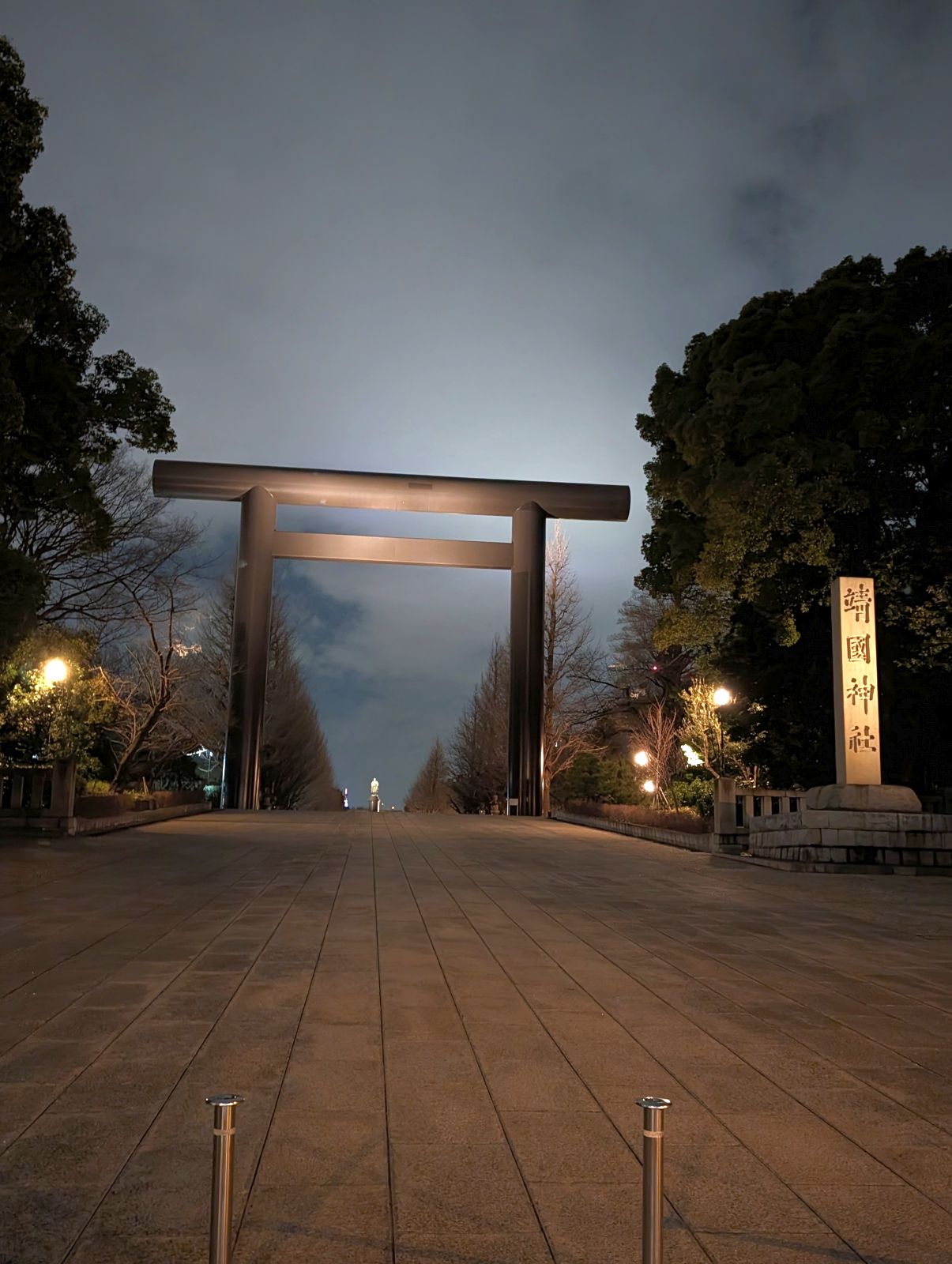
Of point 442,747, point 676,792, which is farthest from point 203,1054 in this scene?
point 442,747

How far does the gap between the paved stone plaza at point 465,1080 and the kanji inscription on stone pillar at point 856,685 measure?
5.12 meters

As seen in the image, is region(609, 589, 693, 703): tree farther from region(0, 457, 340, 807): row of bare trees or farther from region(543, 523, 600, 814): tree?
region(0, 457, 340, 807): row of bare trees

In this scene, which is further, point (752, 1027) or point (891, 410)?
point (891, 410)

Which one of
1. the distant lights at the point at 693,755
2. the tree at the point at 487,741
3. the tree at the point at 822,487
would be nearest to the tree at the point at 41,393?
the tree at the point at 822,487

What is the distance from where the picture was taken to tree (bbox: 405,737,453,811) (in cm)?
4910

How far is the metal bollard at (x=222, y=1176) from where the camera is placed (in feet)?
5.64

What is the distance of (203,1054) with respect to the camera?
11.8ft

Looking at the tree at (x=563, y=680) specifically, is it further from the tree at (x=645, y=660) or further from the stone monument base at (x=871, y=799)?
the stone monument base at (x=871, y=799)

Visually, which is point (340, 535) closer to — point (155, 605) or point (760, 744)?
point (155, 605)

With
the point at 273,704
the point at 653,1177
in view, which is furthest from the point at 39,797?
the point at 273,704

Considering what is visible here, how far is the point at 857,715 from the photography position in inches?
492

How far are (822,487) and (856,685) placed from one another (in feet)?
11.8

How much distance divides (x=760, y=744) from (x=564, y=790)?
9459 mm

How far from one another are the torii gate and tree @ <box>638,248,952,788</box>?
365 inches
